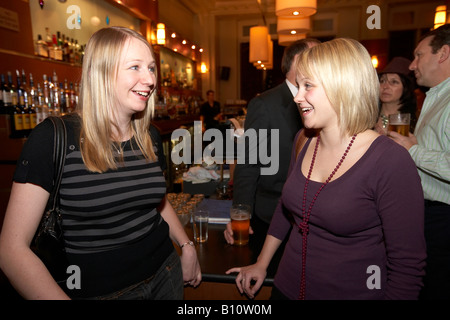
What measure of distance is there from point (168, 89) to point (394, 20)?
303 inches

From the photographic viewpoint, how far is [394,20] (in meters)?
10.1

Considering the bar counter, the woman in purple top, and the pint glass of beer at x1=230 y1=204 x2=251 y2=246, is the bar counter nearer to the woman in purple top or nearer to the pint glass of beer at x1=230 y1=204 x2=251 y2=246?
the pint glass of beer at x1=230 y1=204 x2=251 y2=246

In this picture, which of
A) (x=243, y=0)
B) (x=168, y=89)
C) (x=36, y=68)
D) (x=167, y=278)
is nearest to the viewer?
(x=167, y=278)

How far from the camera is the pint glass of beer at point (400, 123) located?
1680 millimetres

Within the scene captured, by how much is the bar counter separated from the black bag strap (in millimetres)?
690

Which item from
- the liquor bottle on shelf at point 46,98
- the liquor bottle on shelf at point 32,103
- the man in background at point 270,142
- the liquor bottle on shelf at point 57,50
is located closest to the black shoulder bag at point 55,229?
the man in background at point 270,142

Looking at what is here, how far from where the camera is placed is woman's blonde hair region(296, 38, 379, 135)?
106 centimetres

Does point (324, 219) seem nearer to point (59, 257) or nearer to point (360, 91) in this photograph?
point (360, 91)

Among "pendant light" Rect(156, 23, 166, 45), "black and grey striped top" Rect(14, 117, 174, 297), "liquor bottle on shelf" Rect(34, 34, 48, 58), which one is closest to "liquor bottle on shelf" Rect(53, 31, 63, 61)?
"liquor bottle on shelf" Rect(34, 34, 48, 58)

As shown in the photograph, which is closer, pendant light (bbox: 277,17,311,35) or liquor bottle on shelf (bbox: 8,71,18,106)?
liquor bottle on shelf (bbox: 8,71,18,106)

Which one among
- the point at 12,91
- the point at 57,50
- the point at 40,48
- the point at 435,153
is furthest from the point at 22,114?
the point at 435,153

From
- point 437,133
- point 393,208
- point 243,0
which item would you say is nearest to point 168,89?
point 243,0

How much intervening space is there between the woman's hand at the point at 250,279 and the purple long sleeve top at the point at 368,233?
0.43ft

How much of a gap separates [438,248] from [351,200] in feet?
3.59
